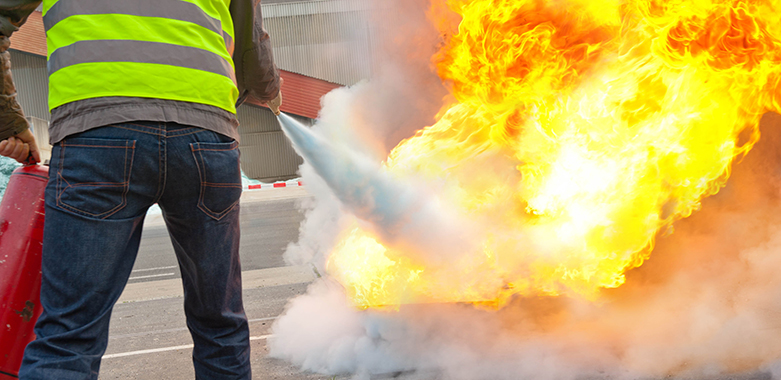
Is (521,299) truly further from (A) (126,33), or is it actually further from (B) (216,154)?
(A) (126,33)

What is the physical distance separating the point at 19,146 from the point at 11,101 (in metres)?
0.18

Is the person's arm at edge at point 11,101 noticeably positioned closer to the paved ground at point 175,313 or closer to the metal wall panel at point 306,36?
the paved ground at point 175,313

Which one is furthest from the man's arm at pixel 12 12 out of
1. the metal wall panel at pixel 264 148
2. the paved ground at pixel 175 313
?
the metal wall panel at pixel 264 148

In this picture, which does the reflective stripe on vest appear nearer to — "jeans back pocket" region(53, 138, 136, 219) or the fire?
"jeans back pocket" region(53, 138, 136, 219)

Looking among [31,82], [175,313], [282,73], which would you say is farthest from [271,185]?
[175,313]

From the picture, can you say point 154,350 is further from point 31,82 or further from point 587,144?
Answer: point 31,82

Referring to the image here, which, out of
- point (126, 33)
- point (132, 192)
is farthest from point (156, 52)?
point (132, 192)

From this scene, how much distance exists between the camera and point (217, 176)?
5.65 feet

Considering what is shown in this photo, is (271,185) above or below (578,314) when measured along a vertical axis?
above

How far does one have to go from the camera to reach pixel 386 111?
198 inches

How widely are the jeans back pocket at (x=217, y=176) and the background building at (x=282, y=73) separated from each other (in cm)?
1398

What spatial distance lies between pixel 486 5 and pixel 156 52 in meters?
2.97

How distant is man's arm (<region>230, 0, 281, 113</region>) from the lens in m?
2.05

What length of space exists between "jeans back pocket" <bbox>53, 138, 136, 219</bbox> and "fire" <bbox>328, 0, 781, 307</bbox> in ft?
6.62
